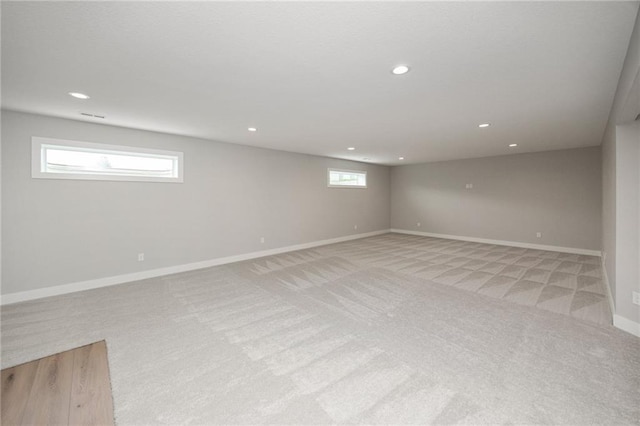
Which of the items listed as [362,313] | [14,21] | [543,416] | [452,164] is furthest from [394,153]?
[14,21]

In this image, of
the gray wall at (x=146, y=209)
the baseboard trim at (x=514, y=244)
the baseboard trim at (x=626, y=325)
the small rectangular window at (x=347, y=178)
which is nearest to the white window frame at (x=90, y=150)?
the gray wall at (x=146, y=209)

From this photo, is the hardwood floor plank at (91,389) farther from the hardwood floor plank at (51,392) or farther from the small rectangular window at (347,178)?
the small rectangular window at (347,178)

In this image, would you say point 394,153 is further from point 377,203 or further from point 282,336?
point 282,336

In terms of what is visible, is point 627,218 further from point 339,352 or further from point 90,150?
point 90,150

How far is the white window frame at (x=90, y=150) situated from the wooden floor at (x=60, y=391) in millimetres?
2537

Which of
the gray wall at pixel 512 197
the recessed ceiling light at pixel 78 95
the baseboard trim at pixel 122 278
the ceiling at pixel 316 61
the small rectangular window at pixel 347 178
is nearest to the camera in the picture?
the ceiling at pixel 316 61

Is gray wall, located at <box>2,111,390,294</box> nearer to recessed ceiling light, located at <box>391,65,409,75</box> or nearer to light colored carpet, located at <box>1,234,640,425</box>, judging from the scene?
light colored carpet, located at <box>1,234,640,425</box>

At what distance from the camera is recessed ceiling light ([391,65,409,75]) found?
2.08m

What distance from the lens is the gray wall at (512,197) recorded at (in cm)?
572

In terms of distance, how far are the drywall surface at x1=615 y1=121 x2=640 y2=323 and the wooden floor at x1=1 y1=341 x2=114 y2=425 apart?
175 inches

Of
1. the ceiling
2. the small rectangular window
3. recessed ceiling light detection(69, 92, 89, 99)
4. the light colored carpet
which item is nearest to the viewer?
the ceiling

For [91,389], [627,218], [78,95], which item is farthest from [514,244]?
[78,95]

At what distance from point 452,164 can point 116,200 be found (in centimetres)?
Answer: 824

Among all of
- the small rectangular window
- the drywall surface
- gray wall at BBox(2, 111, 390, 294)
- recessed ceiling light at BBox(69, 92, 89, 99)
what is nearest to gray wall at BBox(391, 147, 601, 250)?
the small rectangular window
